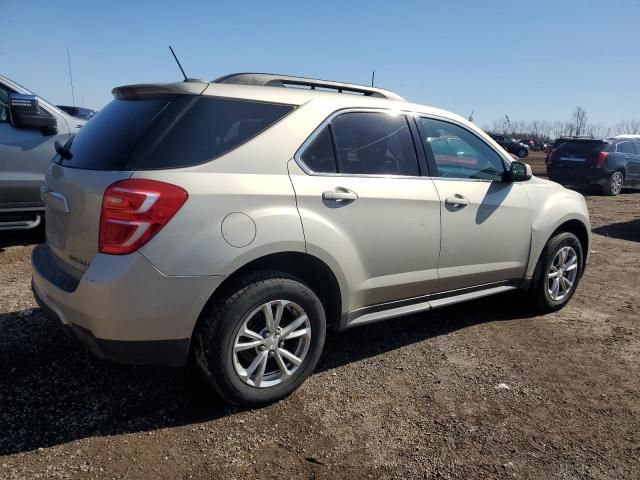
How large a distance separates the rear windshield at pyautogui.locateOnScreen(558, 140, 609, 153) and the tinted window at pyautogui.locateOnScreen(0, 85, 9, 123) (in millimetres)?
13409

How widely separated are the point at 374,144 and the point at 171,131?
1.33 meters

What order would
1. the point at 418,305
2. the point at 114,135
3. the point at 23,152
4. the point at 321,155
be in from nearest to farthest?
1. the point at 114,135
2. the point at 321,155
3. the point at 418,305
4. the point at 23,152

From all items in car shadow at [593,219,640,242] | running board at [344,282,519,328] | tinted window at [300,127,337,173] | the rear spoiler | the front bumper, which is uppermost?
the rear spoiler

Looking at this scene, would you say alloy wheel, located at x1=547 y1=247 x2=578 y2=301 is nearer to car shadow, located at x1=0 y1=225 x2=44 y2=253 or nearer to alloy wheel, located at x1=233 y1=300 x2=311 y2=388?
alloy wheel, located at x1=233 y1=300 x2=311 y2=388

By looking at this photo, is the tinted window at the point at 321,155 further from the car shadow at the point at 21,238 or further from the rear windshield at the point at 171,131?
the car shadow at the point at 21,238

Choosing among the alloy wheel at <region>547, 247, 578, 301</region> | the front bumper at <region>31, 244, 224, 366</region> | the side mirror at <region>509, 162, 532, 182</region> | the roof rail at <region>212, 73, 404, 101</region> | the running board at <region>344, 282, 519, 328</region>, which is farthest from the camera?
the alloy wheel at <region>547, 247, 578, 301</region>

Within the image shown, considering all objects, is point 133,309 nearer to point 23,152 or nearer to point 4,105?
point 23,152

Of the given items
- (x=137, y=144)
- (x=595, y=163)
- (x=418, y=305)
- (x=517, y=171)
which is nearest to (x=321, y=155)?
(x=137, y=144)

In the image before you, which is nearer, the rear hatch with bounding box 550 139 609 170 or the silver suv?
the silver suv

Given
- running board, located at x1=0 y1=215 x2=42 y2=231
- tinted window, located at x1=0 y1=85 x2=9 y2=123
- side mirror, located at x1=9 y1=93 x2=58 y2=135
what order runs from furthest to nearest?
tinted window, located at x1=0 y1=85 x2=9 y2=123 → running board, located at x1=0 y1=215 x2=42 y2=231 → side mirror, located at x1=9 y1=93 x2=58 y2=135

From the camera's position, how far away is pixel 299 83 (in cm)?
330

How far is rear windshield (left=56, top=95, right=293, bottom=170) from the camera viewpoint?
101 inches

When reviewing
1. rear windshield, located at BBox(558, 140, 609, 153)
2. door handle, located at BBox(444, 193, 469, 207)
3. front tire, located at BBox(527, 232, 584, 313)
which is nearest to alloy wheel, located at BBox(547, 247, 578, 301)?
front tire, located at BBox(527, 232, 584, 313)

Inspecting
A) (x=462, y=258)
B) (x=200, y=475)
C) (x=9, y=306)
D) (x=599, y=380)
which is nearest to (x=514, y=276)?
(x=462, y=258)
